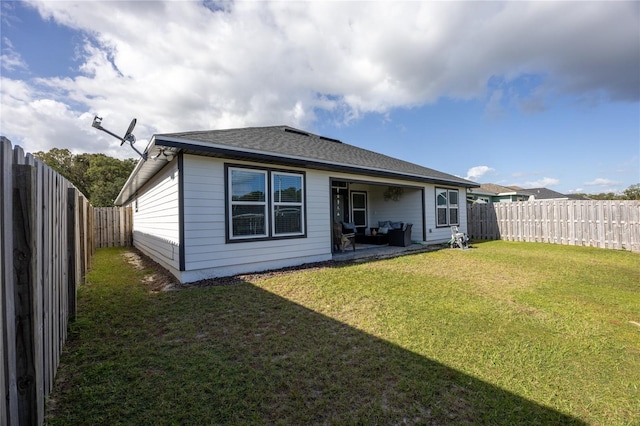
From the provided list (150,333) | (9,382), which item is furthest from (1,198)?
(150,333)

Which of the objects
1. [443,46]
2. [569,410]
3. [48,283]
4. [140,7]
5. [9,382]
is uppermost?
[443,46]

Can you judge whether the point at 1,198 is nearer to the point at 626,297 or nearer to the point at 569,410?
the point at 569,410

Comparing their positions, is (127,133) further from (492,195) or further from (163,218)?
(492,195)

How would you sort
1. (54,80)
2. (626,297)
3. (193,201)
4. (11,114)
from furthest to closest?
(11,114)
(54,80)
(193,201)
(626,297)

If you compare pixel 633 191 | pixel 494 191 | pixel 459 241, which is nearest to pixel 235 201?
pixel 459 241

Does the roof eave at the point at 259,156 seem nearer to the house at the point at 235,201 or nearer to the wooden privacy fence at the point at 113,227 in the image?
the house at the point at 235,201

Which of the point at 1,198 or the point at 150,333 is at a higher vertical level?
the point at 1,198

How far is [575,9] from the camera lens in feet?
25.0

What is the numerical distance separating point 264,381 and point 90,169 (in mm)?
37279

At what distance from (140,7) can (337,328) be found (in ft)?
26.1

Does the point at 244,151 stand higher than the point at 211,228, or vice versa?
the point at 244,151

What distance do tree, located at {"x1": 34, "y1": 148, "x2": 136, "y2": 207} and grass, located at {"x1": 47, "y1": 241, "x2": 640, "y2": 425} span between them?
98.1ft

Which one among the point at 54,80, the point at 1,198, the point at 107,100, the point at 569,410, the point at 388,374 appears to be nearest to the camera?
the point at 1,198

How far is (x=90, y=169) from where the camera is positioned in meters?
30.0
